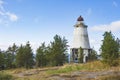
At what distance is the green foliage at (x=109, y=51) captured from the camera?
40.7 m

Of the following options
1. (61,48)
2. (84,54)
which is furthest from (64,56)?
(84,54)

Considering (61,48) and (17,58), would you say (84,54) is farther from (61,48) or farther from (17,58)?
(17,58)

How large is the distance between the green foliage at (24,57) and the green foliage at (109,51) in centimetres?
2863

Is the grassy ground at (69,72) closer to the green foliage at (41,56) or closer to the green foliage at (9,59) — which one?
the green foliage at (41,56)

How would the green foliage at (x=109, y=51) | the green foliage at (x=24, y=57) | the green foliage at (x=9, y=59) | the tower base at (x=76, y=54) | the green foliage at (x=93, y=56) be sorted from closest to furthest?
1. the green foliage at (x=109, y=51)
2. the green foliage at (x=24, y=57)
3. the tower base at (x=76, y=54)
4. the green foliage at (x=93, y=56)
5. the green foliage at (x=9, y=59)

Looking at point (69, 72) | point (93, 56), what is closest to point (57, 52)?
point (93, 56)

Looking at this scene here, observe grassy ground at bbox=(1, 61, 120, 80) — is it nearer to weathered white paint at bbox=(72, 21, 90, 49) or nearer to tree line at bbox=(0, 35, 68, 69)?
tree line at bbox=(0, 35, 68, 69)

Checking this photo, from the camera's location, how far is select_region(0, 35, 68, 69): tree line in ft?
204

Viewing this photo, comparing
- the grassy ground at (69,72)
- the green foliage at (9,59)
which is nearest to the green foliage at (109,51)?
the grassy ground at (69,72)

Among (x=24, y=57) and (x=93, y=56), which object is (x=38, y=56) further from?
(x=93, y=56)

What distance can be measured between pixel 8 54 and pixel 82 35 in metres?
21.2

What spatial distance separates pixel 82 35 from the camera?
231 ft

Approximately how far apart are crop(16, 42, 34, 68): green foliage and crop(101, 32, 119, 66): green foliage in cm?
2863

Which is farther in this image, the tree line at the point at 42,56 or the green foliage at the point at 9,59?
the green foliage at the point at 9,59
